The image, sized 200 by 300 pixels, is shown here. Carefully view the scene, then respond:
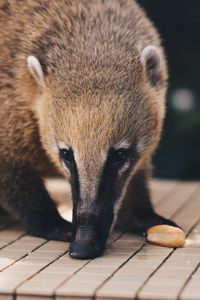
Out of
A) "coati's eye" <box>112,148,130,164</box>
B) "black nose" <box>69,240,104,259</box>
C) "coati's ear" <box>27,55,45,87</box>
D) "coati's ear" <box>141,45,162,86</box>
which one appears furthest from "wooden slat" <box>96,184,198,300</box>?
"coati's ear" <box>27,55,45,87</box>

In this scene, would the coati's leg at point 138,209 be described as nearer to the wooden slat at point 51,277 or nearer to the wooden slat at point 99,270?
the wooden slat at point 99,270

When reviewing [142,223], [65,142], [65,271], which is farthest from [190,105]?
[65,271]

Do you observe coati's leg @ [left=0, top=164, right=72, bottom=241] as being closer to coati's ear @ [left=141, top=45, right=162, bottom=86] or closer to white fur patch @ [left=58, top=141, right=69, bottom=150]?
white fur patch @ [left=58, top=141, right=69, bottom=150]

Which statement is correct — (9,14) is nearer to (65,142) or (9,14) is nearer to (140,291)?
(65,142)

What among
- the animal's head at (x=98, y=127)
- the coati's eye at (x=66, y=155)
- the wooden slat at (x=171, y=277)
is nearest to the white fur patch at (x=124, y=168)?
the animal's head at (x=98, y=127)

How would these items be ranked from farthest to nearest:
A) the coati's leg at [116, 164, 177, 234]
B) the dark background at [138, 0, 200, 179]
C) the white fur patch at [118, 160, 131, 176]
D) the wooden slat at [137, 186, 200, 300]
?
the dark background at [138, 0, 200, 179] → the coati's leg at [116, 164, 177, 234] → the white fur patch at [118, 160, 131, 176] → the wooden slat at [137, 186, 200, 300]

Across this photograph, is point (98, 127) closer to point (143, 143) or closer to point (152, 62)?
point (143, 143)

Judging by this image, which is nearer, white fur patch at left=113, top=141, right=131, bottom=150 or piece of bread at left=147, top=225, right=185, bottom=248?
white fur patch at left=113, top=141, right=131, bottom=150

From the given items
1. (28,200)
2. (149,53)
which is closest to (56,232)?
(28,200)
